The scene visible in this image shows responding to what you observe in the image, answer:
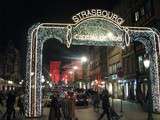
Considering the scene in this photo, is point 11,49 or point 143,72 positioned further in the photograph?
point 11,49

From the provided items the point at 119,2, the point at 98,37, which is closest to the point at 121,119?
the point at 98,37

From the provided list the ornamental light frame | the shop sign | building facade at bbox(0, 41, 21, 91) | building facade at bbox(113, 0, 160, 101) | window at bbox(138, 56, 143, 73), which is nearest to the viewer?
the ornamental light frame

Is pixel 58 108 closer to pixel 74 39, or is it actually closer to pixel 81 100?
pixel 74 39

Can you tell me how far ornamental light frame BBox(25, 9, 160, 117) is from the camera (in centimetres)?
2320

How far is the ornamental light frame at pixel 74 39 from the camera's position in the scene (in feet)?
76.1

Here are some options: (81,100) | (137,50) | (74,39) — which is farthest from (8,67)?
(74,39)

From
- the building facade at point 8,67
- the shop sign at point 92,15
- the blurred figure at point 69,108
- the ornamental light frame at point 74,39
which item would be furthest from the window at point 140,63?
the building facade at point 8,67

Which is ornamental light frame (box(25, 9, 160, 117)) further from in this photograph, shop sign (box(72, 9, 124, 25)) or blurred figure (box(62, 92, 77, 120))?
blurred figure (box(62, 92, 77, 120))

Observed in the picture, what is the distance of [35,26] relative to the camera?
78.2 feet

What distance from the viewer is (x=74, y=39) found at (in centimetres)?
2423

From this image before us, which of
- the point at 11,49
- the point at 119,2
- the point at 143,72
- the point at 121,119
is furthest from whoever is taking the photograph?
the point at 11,49

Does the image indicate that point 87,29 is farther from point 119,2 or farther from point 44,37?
point 119,2


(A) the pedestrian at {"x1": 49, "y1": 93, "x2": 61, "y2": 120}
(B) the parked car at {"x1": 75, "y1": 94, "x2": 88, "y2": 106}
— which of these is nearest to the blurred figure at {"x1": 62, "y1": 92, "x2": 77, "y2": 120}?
(A) the pedestrian at {"x1": 49, "y1": 93, "x2": 61, "y2": 120}

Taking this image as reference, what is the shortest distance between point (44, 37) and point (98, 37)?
148 inches
